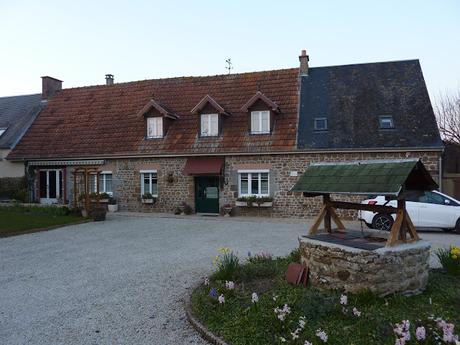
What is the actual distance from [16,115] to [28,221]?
13681 millimetres

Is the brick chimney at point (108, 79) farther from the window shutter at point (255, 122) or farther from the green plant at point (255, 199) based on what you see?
the green plant at point (255, 199)

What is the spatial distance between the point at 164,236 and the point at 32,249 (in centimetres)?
403

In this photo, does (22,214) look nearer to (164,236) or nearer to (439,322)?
(164,236)

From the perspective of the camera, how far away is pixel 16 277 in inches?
Answer: 325

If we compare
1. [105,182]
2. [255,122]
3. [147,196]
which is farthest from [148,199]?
[255,122]

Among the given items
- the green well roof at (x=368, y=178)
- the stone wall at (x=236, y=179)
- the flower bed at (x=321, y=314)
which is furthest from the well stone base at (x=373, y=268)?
the stone wall at (x=236, y=179)

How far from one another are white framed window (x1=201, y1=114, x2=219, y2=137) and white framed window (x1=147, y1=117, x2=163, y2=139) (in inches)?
97.6

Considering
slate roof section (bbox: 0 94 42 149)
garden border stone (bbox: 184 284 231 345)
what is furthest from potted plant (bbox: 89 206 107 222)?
garden border stone (bbox: 184 284 231 345)

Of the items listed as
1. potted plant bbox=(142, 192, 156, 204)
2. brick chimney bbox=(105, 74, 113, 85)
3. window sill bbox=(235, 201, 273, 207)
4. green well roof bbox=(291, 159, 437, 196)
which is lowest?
window sill bbox=(235, 201, 273, 207)

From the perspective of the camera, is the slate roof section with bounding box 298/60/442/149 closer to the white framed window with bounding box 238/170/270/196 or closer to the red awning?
the white framed window with bounding box 238/170/270/196

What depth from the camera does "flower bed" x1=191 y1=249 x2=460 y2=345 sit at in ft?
14.9

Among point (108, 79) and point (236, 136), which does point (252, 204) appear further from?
point (108, 79)

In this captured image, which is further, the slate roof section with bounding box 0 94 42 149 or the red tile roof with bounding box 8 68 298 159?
the slate roof section with bounding box 0 94 42 149

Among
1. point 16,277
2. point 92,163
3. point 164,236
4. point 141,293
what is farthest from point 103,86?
point 141,293
